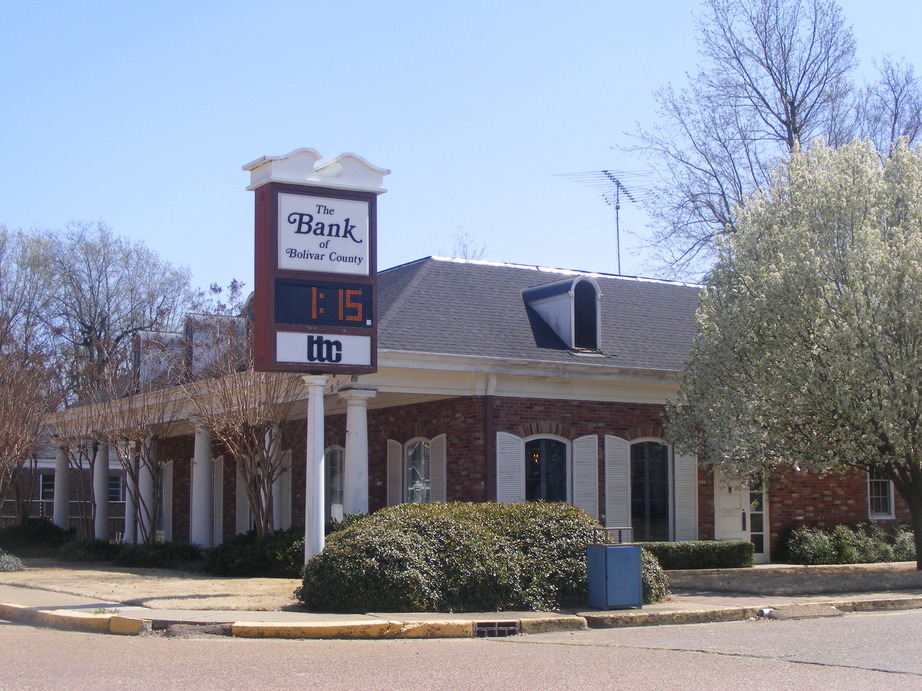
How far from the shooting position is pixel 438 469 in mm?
21219

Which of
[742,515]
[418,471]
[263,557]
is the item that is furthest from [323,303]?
[742,515]

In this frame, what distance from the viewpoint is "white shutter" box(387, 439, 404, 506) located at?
73.8ft

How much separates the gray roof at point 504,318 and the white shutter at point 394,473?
312 centimetres

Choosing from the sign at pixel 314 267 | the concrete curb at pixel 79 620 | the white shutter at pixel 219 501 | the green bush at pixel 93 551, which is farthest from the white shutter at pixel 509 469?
the white shutter at pixel 219 501

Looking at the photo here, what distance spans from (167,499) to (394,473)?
471 inches

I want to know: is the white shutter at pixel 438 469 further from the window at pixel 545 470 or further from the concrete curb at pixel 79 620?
the concrete curb at pixel 79 620

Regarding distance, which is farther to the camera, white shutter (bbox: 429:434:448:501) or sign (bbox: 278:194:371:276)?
white shutter (bbox: 429:434:448:501)

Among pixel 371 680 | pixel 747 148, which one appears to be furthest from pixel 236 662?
pixel 747 148

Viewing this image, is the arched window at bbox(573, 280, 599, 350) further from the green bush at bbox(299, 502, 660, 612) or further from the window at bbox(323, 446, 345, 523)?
the green bush at bbox(299, 502, 660, 612)

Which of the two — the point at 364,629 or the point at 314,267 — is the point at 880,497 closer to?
the point at 314,267

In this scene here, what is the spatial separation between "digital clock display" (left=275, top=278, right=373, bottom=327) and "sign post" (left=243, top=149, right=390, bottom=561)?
14 millimetres

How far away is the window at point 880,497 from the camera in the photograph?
25000 mm

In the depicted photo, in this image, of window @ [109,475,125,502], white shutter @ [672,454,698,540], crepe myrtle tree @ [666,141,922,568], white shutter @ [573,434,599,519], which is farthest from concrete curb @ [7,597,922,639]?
window @ [109,475,125,502]

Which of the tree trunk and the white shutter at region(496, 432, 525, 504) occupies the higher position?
the white shutter at region(496, 432, 525, 504)
